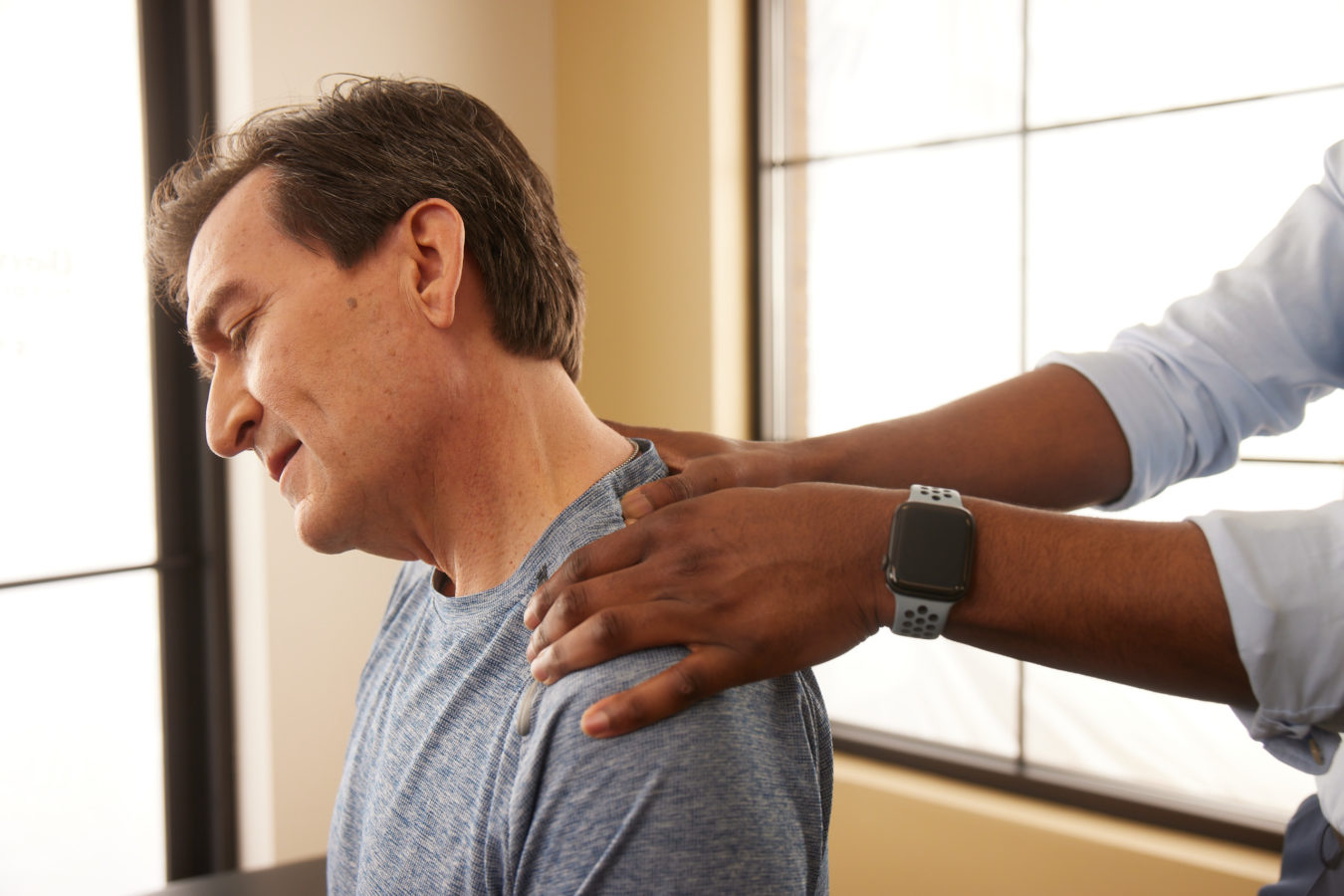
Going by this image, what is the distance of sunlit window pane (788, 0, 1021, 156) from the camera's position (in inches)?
96.7

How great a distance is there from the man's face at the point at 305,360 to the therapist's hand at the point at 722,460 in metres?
0.28

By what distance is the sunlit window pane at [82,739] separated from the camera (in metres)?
2.14

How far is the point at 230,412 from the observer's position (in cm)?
99

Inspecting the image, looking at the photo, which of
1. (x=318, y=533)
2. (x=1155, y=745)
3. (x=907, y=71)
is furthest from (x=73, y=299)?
(x=1155, y=745)

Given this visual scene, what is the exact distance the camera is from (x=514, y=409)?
37.2 inches

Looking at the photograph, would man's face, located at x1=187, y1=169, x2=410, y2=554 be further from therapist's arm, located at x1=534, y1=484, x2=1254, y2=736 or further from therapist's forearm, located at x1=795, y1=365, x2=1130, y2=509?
therapist's forearm, located at x1=795, y1=365, x2=1130, y2=509

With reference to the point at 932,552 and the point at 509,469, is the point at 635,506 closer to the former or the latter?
the point at 509,469

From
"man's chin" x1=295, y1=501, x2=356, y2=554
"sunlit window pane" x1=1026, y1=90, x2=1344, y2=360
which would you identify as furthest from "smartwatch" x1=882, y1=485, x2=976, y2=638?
"sunlit window pane" x1=1026, y1=90, x2=1344, y2=360

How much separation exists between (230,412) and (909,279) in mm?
2079

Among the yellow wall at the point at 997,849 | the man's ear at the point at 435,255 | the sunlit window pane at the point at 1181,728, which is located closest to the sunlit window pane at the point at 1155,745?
the sunlit window pane at the point at 1181,728

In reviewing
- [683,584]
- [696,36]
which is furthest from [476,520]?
[696,36]

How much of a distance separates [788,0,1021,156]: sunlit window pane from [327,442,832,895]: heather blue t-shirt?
1965 mm

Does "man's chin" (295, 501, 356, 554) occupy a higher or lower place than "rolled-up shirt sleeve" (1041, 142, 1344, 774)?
lower

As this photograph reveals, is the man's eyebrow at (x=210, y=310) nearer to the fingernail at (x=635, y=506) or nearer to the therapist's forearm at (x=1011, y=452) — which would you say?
the fingernail at (x=635, y=506)
